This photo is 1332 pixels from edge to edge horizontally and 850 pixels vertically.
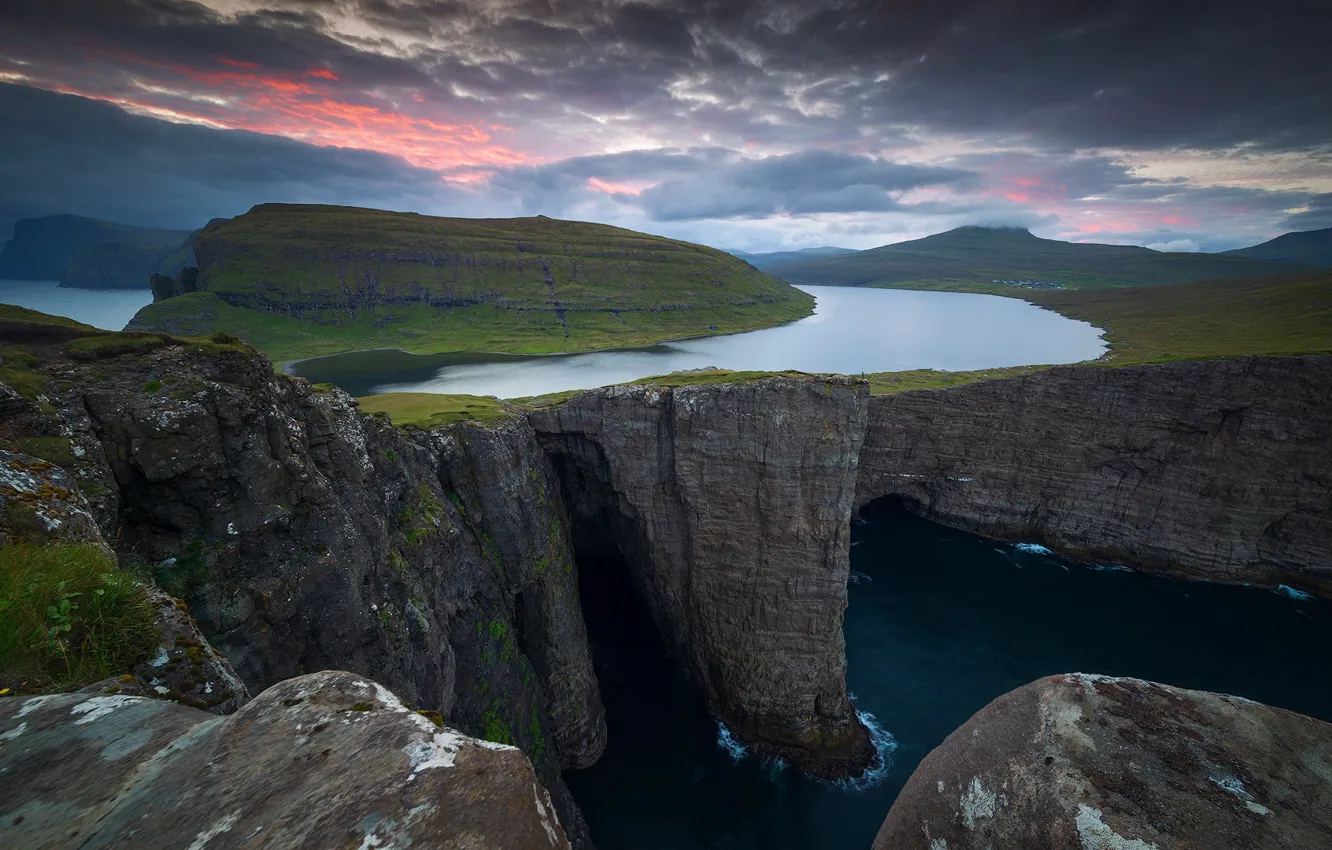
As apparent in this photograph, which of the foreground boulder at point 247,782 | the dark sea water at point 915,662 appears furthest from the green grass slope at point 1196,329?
the foreground boulder at point 247,782

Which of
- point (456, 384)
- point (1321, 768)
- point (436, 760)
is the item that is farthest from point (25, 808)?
point (456, 384)

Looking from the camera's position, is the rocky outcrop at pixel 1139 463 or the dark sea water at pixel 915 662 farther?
the rocky outcrop at pixel 1139 463

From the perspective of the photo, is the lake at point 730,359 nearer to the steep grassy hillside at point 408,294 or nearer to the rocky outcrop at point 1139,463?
the steep grassy hillside at point 408,294

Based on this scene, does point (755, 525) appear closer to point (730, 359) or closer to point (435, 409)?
point (435, 409)

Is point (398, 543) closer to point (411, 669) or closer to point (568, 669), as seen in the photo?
point (411, 669)

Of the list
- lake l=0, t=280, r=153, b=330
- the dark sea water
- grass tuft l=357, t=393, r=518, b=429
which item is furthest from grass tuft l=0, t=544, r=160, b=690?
lake l=0, t=280, r=153, b=330

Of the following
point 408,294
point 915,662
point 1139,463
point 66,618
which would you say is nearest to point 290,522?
point 66,618
